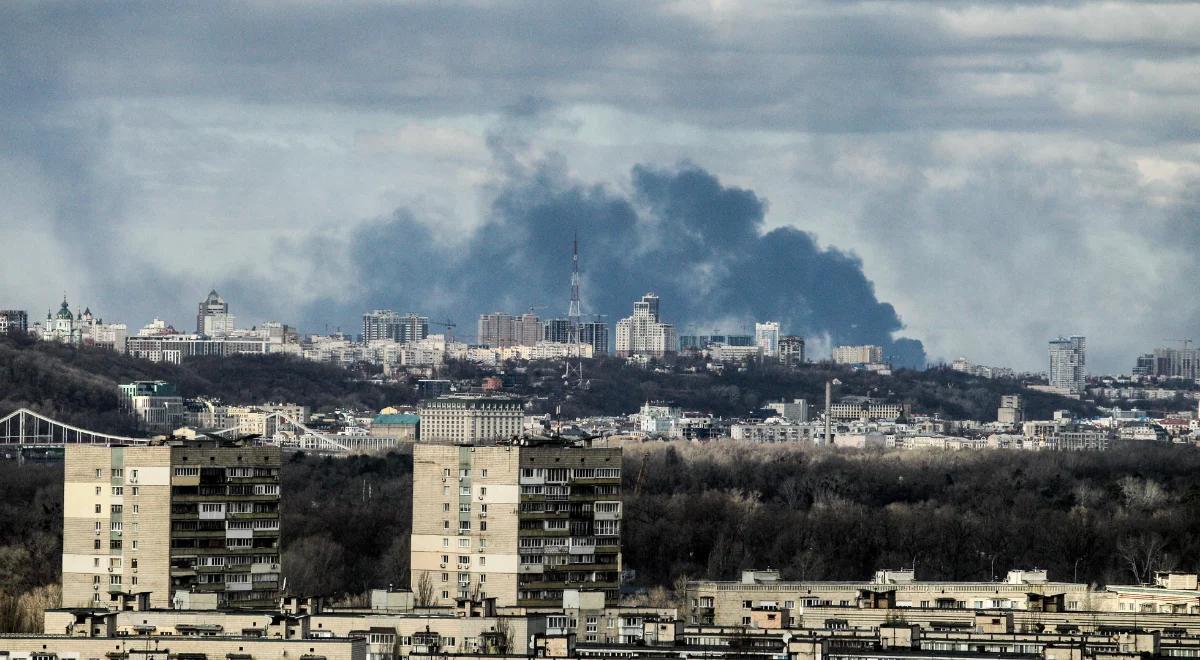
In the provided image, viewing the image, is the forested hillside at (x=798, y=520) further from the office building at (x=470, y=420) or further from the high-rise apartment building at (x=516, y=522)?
the office building at (x=470, y=420)

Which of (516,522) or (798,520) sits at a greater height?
(798,520)

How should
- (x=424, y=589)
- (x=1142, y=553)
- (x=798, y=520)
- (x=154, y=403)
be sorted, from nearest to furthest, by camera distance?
1. (x=424, y=589)
2. (x=1142, y=553)
3. (x=798, y=520)
4. (x=154, y=403)

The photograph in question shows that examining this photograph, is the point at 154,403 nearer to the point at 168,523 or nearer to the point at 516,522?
the point at 516,522

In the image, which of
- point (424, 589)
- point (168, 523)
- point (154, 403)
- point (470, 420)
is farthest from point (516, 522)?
point (470, 420)

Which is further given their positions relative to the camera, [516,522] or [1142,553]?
[1142,553]

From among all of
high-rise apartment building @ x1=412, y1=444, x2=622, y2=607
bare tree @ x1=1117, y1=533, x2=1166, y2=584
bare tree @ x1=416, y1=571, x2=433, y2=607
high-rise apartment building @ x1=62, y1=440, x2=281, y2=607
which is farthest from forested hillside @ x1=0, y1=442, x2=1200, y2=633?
high-rise apartment building @ x1=62, y1=440, x2=281, y2=607

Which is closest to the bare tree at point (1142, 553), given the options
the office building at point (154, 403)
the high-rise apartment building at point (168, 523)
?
the high-rise apartment building at point (168, 523)
